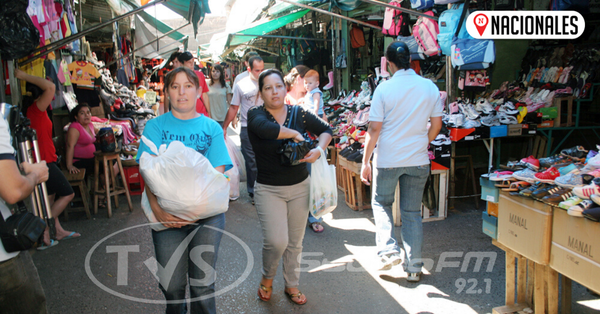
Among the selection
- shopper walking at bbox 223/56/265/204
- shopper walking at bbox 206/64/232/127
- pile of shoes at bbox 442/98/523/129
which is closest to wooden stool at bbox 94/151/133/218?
shopper walking at bbox 223/56/265/204

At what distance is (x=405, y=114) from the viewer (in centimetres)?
360

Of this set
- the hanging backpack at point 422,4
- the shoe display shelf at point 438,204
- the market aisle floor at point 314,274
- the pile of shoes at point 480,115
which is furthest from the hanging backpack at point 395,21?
the market aisle floor at point 314,274

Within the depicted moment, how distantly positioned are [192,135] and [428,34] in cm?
470

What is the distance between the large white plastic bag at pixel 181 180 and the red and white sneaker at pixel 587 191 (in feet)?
6.94

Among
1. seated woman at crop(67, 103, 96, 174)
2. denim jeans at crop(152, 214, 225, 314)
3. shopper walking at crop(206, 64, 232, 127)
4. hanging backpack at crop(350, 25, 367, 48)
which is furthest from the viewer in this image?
hanging backpack at crop(350, 25, 367, 48)

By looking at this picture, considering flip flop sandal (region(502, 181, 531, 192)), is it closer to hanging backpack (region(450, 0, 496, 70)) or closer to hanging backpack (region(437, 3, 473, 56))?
hanging backpack (region(450, 0, 496, 70))

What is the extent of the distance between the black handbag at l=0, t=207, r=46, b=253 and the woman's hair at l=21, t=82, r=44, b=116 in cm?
305

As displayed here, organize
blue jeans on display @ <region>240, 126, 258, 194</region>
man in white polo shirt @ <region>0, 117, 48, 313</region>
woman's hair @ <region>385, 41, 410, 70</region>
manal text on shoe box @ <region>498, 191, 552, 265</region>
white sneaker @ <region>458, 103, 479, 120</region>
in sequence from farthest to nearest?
blue jeans on display @ <region>240, 126, 258, 194</region>, white sneaker @ <region>458, 103, 479, 120</region>, woman's hair @ <region>385, 41, 410, 70</region>, manal text on shoe box @ <region>498, 191, 552, 265</region>, man in white polo shirt @ <region>0, 117, 48, 313</region>

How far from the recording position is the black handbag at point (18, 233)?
1.95 meters

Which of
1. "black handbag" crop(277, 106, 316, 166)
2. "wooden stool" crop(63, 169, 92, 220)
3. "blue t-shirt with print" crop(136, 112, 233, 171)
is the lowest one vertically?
"wooden stool" crop(63, 169, 92, 220)

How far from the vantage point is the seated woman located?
19.3 feet

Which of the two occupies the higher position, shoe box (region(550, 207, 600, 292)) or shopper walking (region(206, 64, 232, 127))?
shopper walking (region(206, 64, 232, 127))

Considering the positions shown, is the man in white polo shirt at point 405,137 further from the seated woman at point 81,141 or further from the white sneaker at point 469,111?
the seated woman at point 81,141

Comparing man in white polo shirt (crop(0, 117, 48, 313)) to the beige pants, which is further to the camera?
the beige pants
